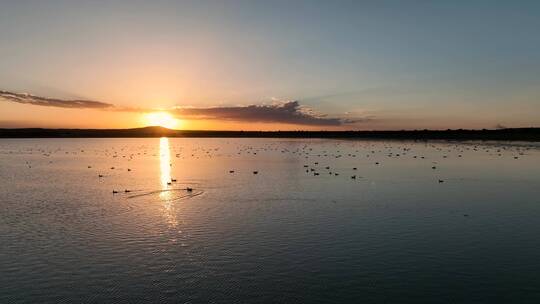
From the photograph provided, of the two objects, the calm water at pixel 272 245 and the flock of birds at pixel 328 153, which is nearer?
the calm water at pixel 272 245

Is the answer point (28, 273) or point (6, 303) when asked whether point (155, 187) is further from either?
point (6, 303)

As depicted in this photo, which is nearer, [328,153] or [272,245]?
[272,245]

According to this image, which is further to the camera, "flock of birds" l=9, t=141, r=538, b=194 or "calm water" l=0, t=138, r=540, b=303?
"flock of birds" l=9, t=141, r=538, b=194

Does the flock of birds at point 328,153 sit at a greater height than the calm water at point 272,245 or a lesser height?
lesser

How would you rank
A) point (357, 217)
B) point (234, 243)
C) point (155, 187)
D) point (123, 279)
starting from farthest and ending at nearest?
point (155, 187)
point (357, 217)
point (234, 243)
point (123, 279)

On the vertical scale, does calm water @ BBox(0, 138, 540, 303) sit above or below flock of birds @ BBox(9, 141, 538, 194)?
above

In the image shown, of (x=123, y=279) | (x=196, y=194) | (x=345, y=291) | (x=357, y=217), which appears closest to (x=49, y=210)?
(x=196, y=194)

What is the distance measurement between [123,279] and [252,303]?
4204 mm

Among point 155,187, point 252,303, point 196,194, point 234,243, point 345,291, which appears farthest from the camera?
point 155,187

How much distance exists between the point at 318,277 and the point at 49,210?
56.1ft

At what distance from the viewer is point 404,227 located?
1945 cm

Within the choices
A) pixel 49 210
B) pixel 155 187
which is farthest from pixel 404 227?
pixel 155 187

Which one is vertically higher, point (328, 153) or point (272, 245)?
point (272, 245)

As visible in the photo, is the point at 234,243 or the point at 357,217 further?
the point at 357,217
